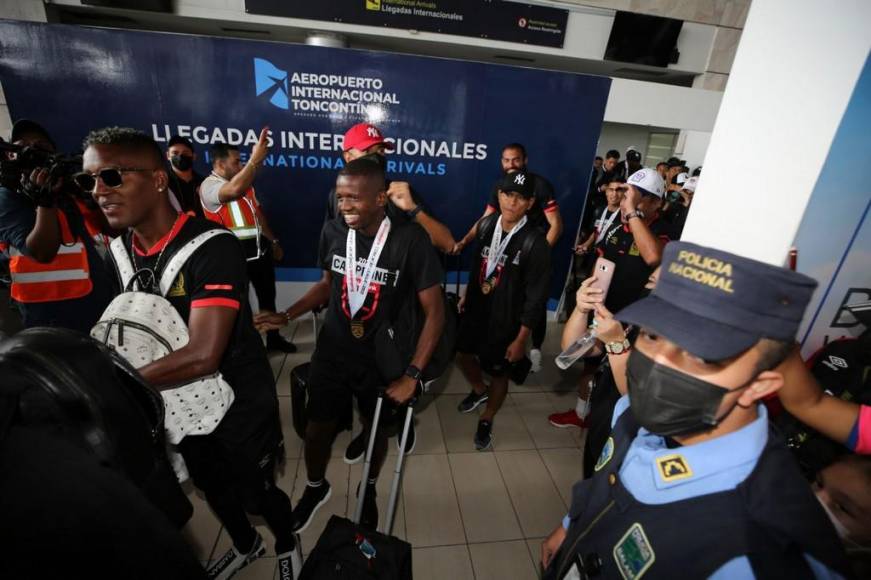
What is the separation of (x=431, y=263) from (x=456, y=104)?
123 inches

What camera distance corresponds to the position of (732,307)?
0.89 metres

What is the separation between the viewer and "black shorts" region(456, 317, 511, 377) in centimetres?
303

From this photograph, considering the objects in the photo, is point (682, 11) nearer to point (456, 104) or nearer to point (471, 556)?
point (456, 104)

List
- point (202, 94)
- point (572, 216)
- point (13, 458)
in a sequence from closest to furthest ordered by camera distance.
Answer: point (13, 458), point (202, 94), point (572, 216)

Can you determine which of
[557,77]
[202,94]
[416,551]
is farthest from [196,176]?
[557,77]

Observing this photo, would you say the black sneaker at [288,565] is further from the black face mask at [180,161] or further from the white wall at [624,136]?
the white wall at [624,136]

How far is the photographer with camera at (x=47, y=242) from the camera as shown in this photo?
2.13m

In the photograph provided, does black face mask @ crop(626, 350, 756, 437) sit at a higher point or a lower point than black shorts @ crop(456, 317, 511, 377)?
higher

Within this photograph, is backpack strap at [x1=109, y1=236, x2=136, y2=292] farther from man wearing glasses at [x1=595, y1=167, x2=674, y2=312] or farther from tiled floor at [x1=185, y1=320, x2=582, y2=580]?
man wearing glasses at [x1=595, y1=167, x2=674, y2=312]

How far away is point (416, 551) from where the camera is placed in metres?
2.25

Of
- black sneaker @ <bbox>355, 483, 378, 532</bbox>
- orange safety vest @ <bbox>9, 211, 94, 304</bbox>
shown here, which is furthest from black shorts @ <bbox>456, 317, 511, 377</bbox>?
orange safety vest @ <bbox>9, 211, 94, 304</bbox>

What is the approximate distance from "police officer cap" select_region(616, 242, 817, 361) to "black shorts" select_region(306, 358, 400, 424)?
1.59m

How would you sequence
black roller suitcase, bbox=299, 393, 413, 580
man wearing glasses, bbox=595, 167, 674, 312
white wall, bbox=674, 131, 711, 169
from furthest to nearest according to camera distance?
white wall, bbox=674, 131, 711, 169, man wearing glasses, bbox=595, 167, 674, 312, black roller suitcase, bbox=299, 393, 413, 580

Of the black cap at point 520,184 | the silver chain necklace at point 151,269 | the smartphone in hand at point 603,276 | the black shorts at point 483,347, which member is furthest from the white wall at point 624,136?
the silver chain necklace at point 151,269
